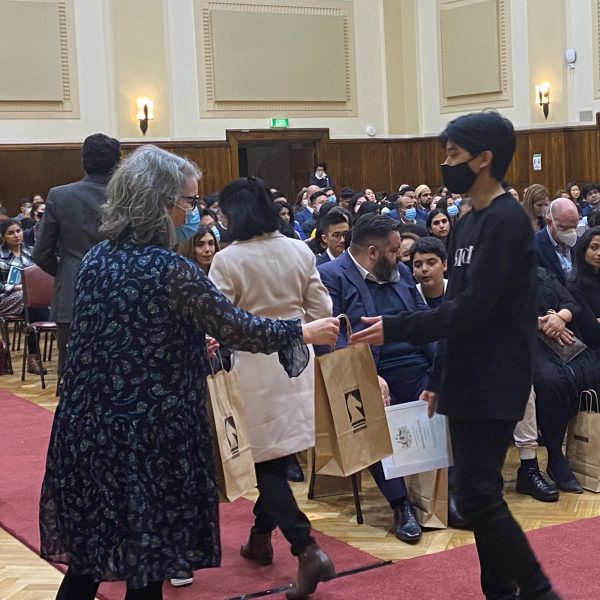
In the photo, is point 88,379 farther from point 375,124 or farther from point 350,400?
point 375,124

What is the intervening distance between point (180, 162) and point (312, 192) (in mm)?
12083

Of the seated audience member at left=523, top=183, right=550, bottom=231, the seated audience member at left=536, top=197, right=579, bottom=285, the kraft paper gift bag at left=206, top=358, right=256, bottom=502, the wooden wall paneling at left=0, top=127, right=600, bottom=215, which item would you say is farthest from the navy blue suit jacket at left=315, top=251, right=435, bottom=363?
the wooden wall paneling at left=0, top=127, right=600, bottom=215

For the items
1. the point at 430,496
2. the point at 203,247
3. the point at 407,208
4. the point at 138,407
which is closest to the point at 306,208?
the point at 407,208

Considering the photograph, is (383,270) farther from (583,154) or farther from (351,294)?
(583,154)

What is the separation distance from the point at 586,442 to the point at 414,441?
111 cm

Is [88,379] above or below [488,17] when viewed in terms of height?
below

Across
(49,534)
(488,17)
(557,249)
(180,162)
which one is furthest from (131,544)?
(488,17)

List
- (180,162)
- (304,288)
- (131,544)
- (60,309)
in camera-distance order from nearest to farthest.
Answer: (131,544), (180,162), (304,288), (60,309)

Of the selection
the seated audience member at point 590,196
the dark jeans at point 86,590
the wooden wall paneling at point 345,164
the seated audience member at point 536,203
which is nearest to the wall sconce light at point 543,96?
the wooden wall paneling at point 345,164

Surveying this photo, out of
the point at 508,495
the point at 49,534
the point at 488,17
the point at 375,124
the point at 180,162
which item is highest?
the point at 488,17

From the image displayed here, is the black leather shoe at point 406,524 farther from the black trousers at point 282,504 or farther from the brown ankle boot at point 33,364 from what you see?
the brown ankle boot at point 33,364

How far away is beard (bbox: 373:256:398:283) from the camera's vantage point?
15.8ft

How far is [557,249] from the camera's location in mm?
6289

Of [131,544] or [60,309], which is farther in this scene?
[60,309]
